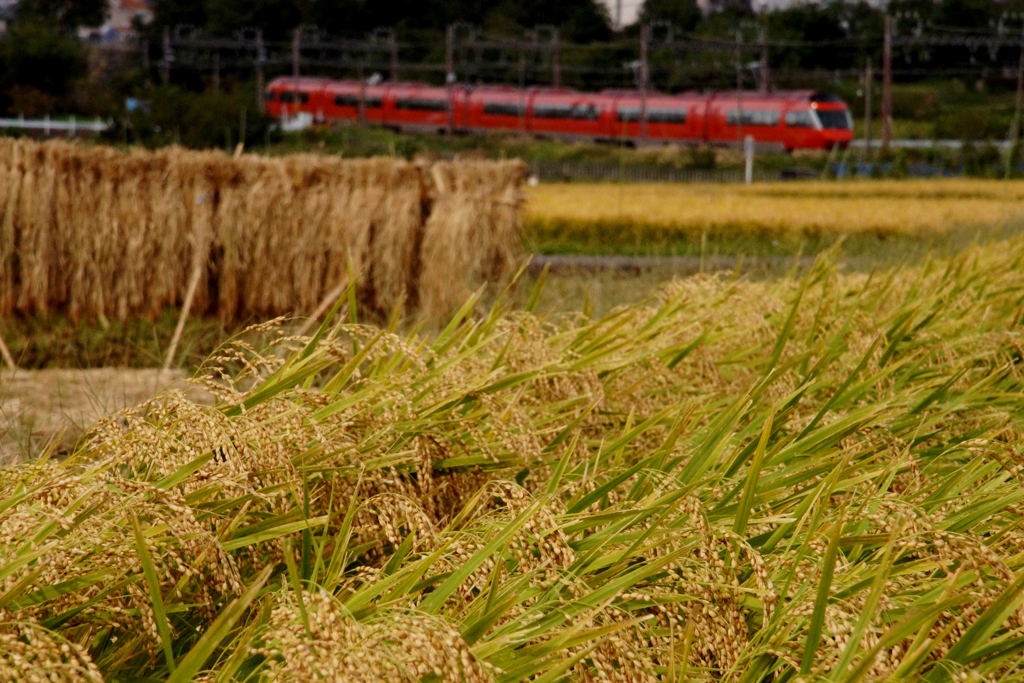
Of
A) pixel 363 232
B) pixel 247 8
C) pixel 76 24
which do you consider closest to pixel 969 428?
pixel 363 232

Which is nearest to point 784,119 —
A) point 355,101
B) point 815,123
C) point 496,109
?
point 815,123

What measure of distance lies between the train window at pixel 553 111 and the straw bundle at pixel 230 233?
31145 millimetres

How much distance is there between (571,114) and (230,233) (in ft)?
104

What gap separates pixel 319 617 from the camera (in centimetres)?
160

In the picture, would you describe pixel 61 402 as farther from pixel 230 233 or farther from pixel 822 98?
pixel 822 98

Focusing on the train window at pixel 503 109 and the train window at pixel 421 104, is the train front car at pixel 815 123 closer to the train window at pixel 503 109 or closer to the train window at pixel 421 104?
the train window at pixel 503 109

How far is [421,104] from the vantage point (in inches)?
1718

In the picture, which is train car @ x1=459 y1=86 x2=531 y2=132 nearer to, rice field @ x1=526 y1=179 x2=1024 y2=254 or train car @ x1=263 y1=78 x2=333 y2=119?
train car @ x1=263 y1=78 x2=333 y2=119

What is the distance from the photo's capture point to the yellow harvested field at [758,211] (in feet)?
51.4

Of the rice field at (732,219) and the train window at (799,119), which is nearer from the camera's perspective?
the rice field at (732,219)

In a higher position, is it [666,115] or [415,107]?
[415,107]

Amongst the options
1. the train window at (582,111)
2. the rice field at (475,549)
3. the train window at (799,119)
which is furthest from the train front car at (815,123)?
the rice field at (475,549)

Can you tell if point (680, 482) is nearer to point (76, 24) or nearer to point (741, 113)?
point (741, 113)

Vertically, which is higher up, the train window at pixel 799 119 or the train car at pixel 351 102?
the train car at pixel 351 102
